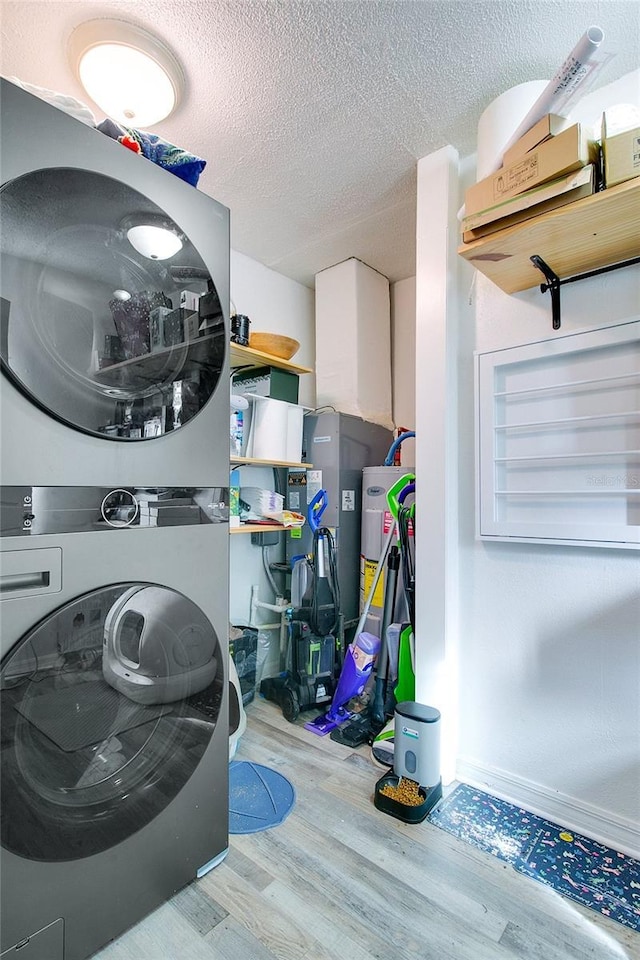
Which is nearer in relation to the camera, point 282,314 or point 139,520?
point 139,520

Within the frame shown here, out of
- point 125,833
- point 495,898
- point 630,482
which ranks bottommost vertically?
point 495,898

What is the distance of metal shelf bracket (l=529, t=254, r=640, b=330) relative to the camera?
60.2 inches

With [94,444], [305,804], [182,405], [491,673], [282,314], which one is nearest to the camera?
[94,444]

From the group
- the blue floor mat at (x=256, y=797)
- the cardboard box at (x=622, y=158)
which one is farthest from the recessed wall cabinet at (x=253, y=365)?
the cardboard box at (x=622, y=158)

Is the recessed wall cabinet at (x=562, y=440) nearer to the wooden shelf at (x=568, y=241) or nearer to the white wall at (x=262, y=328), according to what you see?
the wooden shelf at (x=568, y=241)

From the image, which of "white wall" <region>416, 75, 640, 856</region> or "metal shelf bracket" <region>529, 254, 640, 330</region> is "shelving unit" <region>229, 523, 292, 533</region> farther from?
"metal shelf bracket" <region>529, 254, 640, 330</region>

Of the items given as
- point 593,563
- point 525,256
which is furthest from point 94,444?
point 593,563

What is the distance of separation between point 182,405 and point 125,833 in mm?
1057

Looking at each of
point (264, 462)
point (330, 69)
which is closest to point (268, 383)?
point (264, 462)

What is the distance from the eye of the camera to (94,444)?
42.4 inches

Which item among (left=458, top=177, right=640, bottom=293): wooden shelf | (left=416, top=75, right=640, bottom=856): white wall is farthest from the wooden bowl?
(left=458, top=177, right=640, bottom=293): wooden shelf

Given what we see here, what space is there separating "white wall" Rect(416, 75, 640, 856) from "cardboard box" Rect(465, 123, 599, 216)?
43cm

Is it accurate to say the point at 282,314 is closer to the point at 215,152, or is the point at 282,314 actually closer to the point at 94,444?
the point at 215,152

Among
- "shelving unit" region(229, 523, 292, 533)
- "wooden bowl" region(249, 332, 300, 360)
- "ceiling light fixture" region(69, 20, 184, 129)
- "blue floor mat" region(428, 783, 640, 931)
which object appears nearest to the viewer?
"blue floor mat" region(428, 783, 640, 931)
